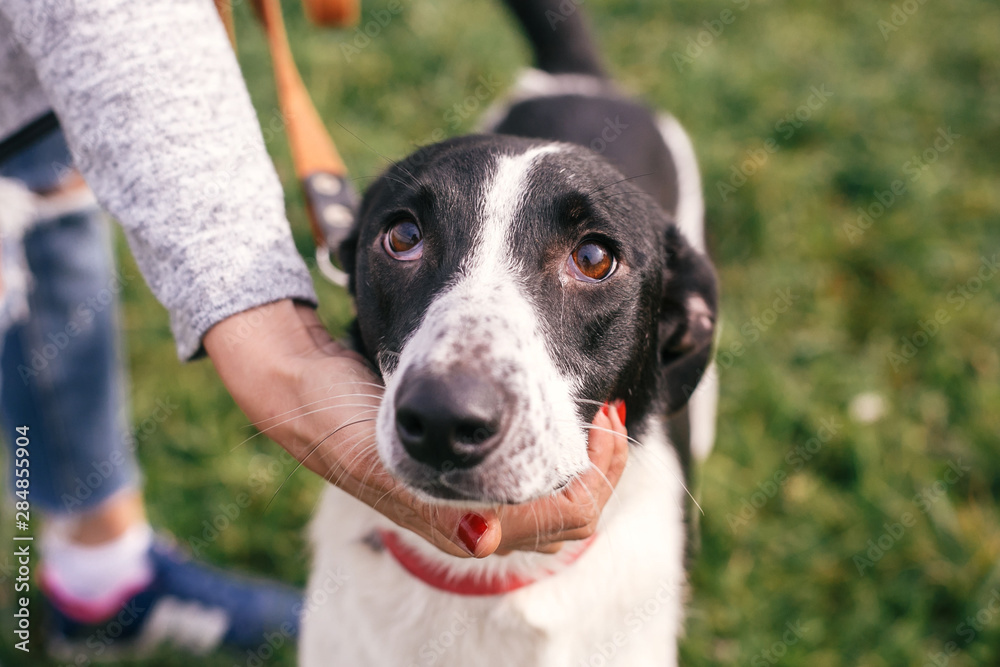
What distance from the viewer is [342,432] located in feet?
4.83

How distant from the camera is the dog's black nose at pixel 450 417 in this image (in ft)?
4.30

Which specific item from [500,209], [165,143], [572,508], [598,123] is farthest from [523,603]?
[598,123]

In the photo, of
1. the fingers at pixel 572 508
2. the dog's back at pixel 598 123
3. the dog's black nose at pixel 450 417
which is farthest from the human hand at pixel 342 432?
the dog's back at pixel 598 123

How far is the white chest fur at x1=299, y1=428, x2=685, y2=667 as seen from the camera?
189 centimetres

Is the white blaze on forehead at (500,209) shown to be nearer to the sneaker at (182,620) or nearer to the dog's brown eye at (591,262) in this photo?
the dog's brown eye at (591,262)

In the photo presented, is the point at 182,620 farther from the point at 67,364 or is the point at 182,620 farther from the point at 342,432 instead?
the point at 342,432

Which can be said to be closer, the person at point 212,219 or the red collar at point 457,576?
the person at point 212,219

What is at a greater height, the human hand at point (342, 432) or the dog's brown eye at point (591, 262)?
the dog's brown eye at point (591, 262)

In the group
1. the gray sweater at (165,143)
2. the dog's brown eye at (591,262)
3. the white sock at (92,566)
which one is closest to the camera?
the gray sweater at (165,143)

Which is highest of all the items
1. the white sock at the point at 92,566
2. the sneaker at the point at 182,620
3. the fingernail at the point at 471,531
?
the fingernail at the point at 471,531

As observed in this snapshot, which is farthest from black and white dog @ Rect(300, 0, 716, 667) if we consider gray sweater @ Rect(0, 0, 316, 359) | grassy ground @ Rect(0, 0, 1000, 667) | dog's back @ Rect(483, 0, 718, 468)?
grassy ground @ Rect(0, 0, 1000, 667)

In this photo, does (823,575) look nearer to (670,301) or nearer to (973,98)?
(670,301)

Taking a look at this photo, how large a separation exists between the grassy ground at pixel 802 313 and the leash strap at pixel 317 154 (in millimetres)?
974

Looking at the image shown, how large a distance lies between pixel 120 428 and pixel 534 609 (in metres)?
1.77
